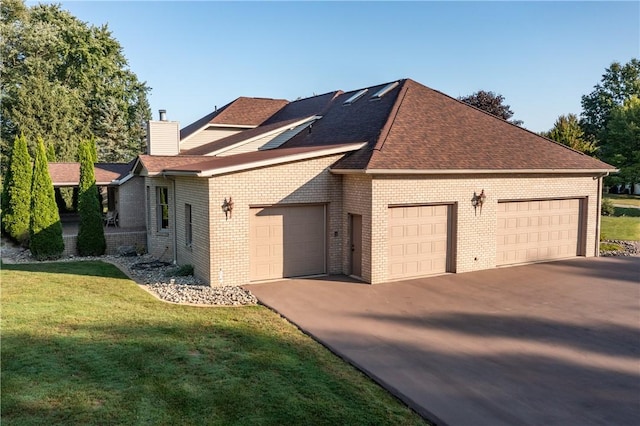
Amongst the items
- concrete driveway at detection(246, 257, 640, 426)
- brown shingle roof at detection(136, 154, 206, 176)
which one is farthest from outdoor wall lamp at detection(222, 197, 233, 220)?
brown shingle roof at detection(136, 154, 206, 176)

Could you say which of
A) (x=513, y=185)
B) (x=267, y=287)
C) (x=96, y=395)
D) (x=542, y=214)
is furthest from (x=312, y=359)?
(x=542, y=214)

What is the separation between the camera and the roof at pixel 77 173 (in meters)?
24.4

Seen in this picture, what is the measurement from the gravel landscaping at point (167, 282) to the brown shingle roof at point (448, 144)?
486 centimetres

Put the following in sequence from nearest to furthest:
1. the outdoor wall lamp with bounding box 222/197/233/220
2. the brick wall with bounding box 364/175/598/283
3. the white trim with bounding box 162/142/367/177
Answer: the white trim with bounding box 162/142/367/177, the outdoor wall lamp with bounding box 222/197/233/220, the brick wall with bounding box 364/175/598/283

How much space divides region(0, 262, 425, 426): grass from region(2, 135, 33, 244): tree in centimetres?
1184

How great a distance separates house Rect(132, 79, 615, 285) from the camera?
43.7 feet

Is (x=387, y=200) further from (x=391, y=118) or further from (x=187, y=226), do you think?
(x=187, y=226)

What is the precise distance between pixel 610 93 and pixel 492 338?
69.0 meters

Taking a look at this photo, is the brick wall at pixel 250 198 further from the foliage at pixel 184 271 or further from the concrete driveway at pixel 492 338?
the foliage at pixel 184 271

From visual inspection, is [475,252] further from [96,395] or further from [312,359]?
[96,395]

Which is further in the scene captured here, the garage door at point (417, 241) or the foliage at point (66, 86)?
the foliage at point (66, 86)

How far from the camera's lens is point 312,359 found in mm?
8023

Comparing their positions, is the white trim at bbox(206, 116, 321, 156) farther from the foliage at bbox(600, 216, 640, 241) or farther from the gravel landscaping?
the foliage at bbox(600, 216, 640, 241)

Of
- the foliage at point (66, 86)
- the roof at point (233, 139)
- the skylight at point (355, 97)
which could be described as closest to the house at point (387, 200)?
the skylight at point (355, 97)
